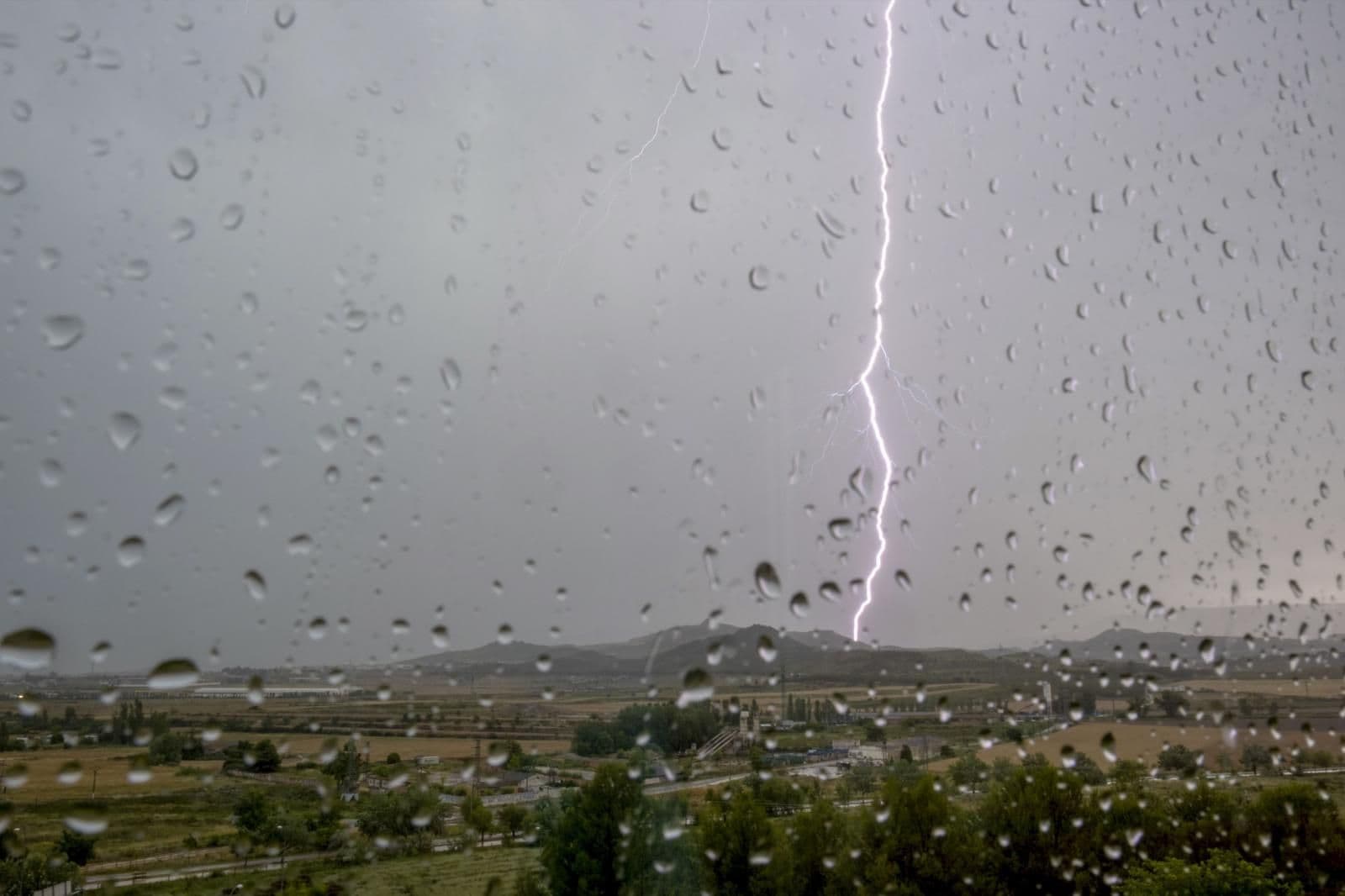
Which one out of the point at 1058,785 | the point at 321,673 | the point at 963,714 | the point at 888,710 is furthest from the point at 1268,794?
the point at 321,673

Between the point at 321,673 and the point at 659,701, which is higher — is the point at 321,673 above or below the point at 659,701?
above

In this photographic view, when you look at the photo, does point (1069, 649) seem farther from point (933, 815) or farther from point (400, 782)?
point (400, 782)

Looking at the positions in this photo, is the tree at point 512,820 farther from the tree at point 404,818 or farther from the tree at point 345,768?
the tree at point 345,768

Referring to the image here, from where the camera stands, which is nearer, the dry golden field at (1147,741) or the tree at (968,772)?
the dry golden field at (1147,741)

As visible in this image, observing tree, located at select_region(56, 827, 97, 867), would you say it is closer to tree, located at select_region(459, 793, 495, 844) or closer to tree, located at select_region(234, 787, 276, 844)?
tree, located at select_region(234, 787, 276, 844)

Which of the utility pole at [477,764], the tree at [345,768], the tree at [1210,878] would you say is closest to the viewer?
the tree at [345,768]

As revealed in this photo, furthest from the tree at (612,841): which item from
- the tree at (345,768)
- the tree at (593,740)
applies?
the tree at (345,768)

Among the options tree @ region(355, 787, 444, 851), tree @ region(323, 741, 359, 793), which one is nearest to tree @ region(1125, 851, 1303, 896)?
tree @ region(355, 787, 444, 851)
